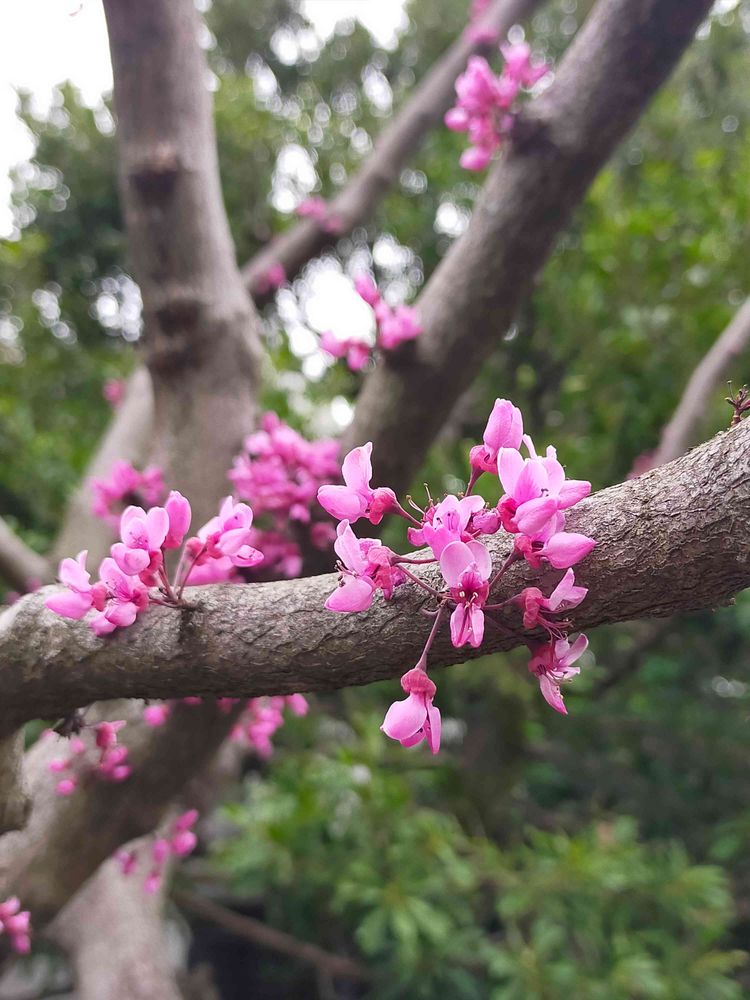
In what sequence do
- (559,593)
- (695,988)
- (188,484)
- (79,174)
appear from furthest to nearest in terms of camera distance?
1. (79,174)
2. (695,988)
3. (188,484)
4. (559,593)

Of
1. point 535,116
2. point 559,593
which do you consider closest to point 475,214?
point 535,116

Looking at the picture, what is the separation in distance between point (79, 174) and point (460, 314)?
2.93 meters

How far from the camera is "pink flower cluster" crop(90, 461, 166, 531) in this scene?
1.44 meters

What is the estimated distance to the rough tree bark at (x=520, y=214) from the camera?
1145 mm

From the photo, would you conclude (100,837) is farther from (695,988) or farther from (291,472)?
(695,988)

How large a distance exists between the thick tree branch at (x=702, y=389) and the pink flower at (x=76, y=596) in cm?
151

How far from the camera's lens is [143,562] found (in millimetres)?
621

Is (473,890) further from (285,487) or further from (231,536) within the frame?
(231,536)

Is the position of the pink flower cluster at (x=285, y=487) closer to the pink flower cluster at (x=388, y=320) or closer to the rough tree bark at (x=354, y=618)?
the pink flower cluster at (x=388, y=320)

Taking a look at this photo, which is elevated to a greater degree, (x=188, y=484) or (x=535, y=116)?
(x=535, y=116)

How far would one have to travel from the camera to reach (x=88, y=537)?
2.00 meters

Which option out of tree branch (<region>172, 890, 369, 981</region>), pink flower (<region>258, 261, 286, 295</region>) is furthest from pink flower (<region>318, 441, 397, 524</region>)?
tree branch (<region>172, 890, 369, 981</region>)

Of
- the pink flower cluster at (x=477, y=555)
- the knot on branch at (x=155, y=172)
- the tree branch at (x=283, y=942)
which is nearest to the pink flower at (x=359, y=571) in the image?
the pink flower cluster at (x=477, y=555)

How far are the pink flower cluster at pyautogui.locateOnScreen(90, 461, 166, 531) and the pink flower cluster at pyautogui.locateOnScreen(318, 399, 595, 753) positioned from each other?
982mm
